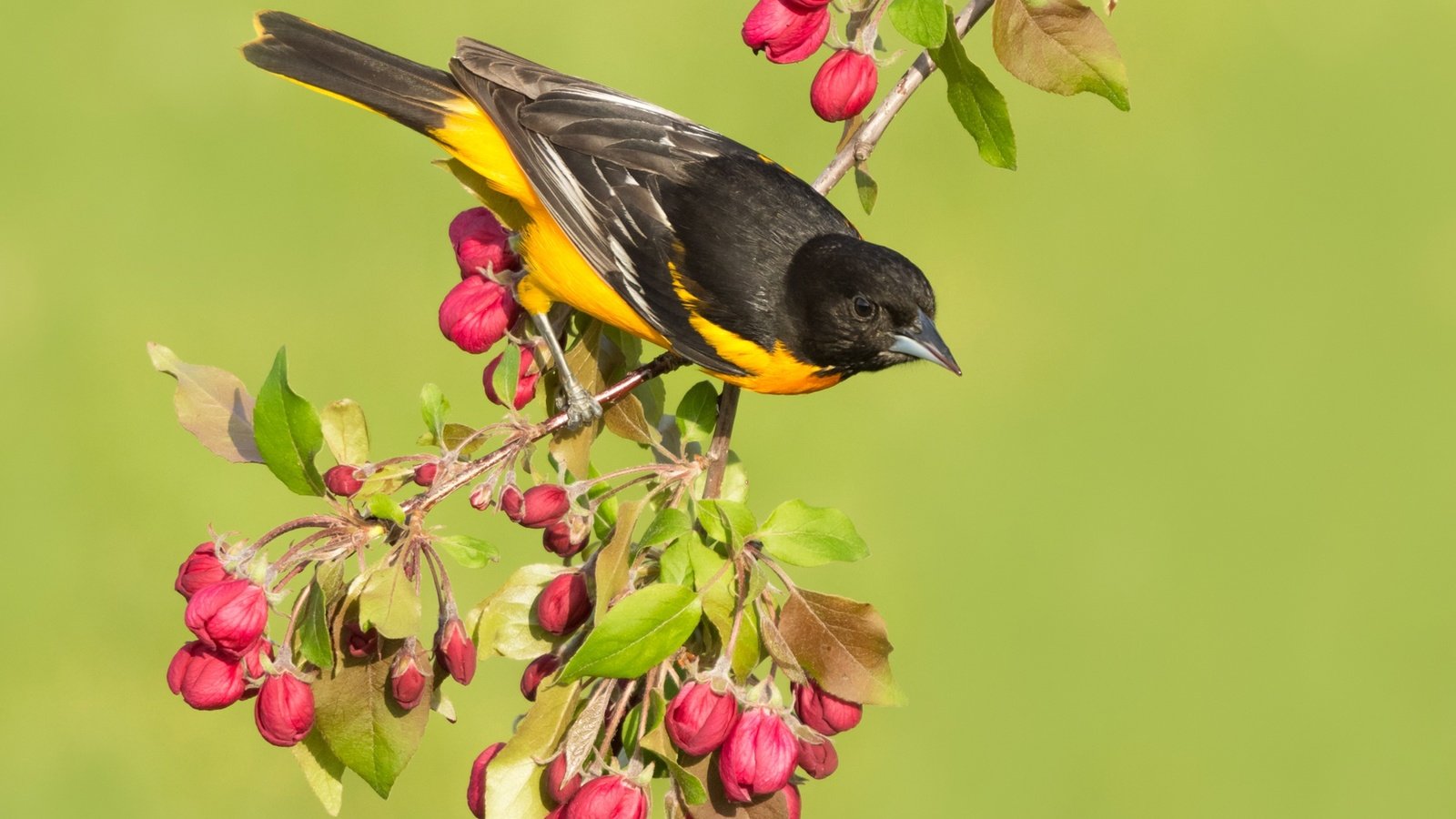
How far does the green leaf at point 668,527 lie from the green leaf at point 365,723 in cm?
37

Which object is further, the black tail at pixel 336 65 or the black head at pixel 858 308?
the black tail at pixel 336 65

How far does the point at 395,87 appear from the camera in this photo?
8.16ft

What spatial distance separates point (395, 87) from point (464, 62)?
5.2 inches

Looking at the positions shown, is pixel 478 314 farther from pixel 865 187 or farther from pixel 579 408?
pixel 865 187

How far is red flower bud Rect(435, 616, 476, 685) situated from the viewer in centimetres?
177

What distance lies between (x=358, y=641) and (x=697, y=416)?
61 cm

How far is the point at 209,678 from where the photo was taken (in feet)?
5.60

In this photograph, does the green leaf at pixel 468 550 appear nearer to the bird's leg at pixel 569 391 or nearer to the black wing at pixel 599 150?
the bird's leg at pixel 569 391

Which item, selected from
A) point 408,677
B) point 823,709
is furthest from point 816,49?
point 408,677

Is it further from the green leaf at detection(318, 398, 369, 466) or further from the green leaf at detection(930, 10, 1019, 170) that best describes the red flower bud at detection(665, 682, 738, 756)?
the green leaf at detection(930, 10, 1019, 170)

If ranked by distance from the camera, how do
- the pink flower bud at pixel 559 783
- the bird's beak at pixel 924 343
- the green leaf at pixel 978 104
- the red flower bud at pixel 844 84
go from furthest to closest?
1. the bird's beak at pixel 924 343
2. the red flower bud at pixel 844 84
3. the green leaf at pixel 978 104
4. the pink flower bud at pixel 559 783

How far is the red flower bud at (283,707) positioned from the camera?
1709 millimetres

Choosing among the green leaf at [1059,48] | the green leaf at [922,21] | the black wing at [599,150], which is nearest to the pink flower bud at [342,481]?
the black wing at [599,150]

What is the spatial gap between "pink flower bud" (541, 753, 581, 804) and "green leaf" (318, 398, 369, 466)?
0.47 metres
